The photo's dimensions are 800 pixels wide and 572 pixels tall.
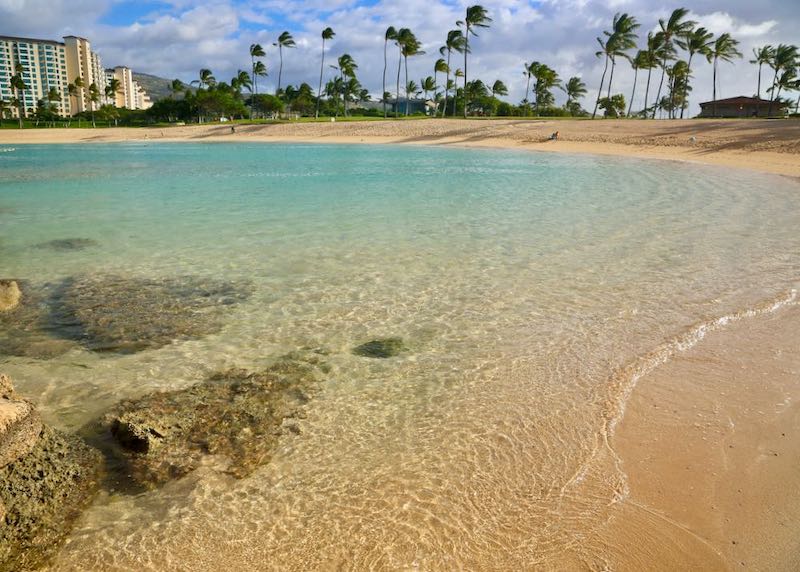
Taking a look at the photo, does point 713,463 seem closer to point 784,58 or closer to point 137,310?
point 137,310

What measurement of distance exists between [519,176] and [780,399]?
21654 millimetres

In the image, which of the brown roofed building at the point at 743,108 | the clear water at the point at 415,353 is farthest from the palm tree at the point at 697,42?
the clear water at the point at 415,353

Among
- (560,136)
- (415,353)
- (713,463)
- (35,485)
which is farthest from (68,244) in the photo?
(560,136)

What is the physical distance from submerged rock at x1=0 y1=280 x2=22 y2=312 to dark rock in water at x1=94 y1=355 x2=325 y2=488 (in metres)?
3.60

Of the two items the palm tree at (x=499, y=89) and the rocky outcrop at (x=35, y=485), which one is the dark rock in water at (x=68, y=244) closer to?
the rocky outcrop at (x=35, y=485)

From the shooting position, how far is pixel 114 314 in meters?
7.19

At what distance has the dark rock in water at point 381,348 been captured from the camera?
6051mm

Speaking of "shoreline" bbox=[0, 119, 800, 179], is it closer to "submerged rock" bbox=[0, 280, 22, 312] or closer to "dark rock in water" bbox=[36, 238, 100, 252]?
"dark rock in water" bbox=[36, 238, 100, 252]

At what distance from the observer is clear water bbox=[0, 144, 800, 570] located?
3.45 metres

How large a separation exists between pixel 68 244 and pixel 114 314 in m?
5.31

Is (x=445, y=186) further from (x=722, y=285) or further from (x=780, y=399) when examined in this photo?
(x=780, y=399)

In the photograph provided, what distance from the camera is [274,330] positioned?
6719mm

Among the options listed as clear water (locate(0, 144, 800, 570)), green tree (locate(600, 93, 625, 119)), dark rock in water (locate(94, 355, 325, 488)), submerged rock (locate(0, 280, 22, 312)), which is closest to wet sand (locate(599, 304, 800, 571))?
clear water (locate(0, 144, 800, 570))

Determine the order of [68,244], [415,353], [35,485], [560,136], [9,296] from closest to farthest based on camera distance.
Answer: [35,485] → [415,353] → [9,296] → [68,244] → [560,136]
